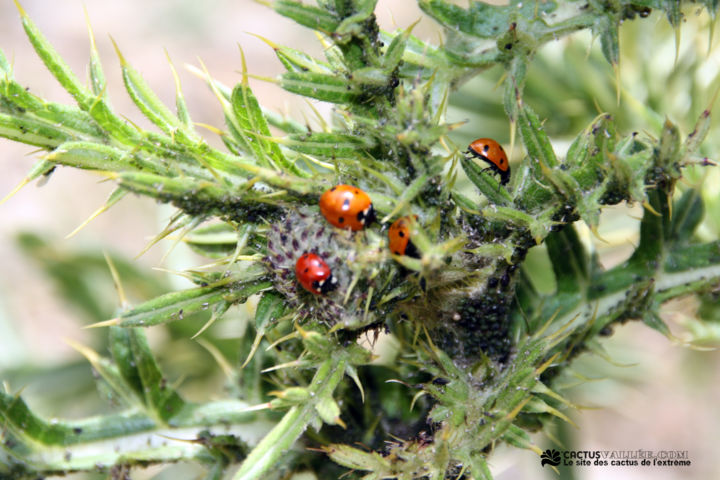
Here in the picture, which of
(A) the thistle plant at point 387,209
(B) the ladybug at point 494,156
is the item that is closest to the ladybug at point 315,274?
(A) the thistle plant at point 387,209

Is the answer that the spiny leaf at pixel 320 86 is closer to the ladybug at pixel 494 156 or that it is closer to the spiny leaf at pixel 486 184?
the spiny leaf at pixel 486 184

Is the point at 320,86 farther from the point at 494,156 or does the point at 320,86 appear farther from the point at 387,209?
the point at 494,156

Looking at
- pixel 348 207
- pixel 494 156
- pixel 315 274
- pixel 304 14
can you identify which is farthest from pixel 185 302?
pixel 494 156

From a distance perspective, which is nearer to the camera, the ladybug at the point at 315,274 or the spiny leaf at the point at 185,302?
the ladybug at the point at 315,274

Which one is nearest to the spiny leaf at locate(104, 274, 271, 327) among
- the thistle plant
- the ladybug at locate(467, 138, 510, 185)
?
the thistle plant

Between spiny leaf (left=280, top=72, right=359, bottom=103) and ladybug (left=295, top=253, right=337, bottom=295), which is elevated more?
spiny leaf (left=280, top=72, right=359, bottom=103)

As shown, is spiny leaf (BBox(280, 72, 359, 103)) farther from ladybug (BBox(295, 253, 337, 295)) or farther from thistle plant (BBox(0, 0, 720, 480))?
ladybug (BBox(295, 253, 337, 295))

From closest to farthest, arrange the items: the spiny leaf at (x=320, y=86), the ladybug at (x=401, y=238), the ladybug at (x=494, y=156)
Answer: the ladybug at (x=401, y=238), the spiny leaf at (x=320, y=86), the ladybug at (x=494, y=156)

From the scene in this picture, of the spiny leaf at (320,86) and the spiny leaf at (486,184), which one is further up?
the spiny leaf at (486,184)
